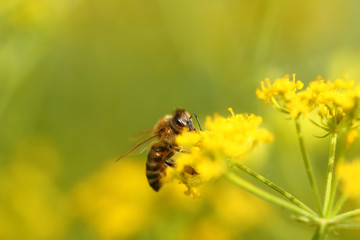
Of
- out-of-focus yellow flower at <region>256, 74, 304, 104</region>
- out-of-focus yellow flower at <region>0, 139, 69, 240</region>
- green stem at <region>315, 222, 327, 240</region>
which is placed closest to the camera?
green stem at <region>315, 222, 327, 240</region>

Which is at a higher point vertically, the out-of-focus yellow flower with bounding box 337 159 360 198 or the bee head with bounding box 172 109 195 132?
the out-of-focus yellow flower with bounding box 337 159 360 198

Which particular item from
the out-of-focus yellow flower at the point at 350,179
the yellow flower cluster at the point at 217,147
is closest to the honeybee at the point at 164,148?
the yellow flower cluster at the point at 217,147

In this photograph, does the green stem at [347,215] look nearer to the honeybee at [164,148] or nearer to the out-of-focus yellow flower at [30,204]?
the honeybee at [164,148]

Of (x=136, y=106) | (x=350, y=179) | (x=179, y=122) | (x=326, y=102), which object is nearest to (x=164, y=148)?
(x=179, y=122)

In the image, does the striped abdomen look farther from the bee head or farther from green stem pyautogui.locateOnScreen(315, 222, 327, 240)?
green stem pyautogui.locateOnScreen(315, 222, 327, 240)

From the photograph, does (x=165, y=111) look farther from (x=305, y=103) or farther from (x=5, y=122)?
(x=305, y=103)

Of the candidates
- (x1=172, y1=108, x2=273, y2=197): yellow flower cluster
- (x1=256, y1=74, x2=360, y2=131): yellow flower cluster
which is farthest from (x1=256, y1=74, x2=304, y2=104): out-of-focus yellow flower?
(x1=172, y1=108, x2=273, y2=197): yellow flower cluster

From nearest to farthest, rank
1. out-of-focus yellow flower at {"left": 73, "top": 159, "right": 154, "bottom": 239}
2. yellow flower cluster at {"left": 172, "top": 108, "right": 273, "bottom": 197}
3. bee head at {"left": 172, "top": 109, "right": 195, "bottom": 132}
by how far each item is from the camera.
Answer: yellow flower cluster at {"left": 172, "top": 108, "right": 273, "bottom": 197} → bee head at {"left": 172, "top": 109, "right": 195, "bottom": 132} → out-of-focus yellow flower at {"left": 73, "top": 159, "right": 154, "bottom": 239}
